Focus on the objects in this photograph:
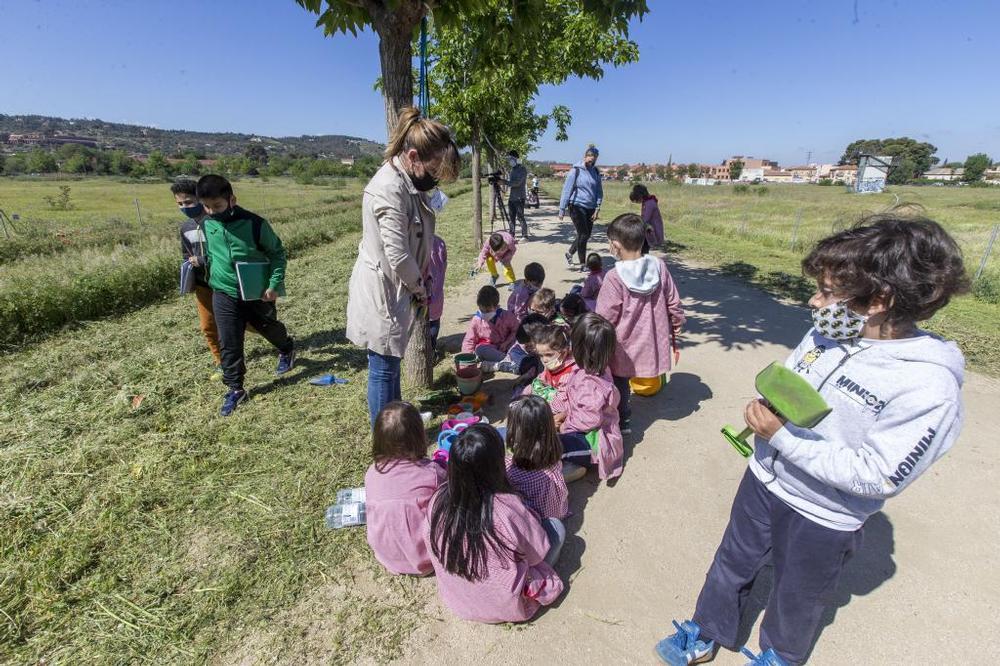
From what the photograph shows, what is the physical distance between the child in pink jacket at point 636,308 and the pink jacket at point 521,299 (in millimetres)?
1838

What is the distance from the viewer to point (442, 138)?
257 centimetres

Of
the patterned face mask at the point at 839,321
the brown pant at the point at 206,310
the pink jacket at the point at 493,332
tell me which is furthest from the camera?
the pink jacket at the point at 493,332

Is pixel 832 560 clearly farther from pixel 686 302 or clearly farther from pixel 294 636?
pixel 686 302

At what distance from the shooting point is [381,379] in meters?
3.09

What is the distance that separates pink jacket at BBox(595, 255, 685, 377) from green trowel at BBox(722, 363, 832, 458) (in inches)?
80.4

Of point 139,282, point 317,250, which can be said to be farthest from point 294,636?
point 317,250

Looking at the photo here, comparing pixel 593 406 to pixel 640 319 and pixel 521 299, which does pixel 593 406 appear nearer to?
pixel 640 319

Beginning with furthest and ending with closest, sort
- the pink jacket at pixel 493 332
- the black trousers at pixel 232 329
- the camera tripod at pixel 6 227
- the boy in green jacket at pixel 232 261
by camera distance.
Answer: the camera tripod at pixel 6 227 → the pink jacket at pixel 493 332 → the black trousers at pixel 232 329 → the boy in green jacket at pixel 232 261

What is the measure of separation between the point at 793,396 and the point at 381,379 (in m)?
2.42

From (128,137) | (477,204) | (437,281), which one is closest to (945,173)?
(477,204)

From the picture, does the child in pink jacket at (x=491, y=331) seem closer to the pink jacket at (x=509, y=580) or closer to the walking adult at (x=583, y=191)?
the pink jacket at (x=509, y=580)

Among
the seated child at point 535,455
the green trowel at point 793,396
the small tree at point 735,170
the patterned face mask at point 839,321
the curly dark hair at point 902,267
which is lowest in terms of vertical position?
the seated child at point 535,455

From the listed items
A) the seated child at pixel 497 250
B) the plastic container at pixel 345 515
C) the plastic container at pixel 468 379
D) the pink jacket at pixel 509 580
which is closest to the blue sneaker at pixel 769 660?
the pink jacket at pixel 509 580

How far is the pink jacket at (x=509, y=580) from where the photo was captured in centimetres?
206
